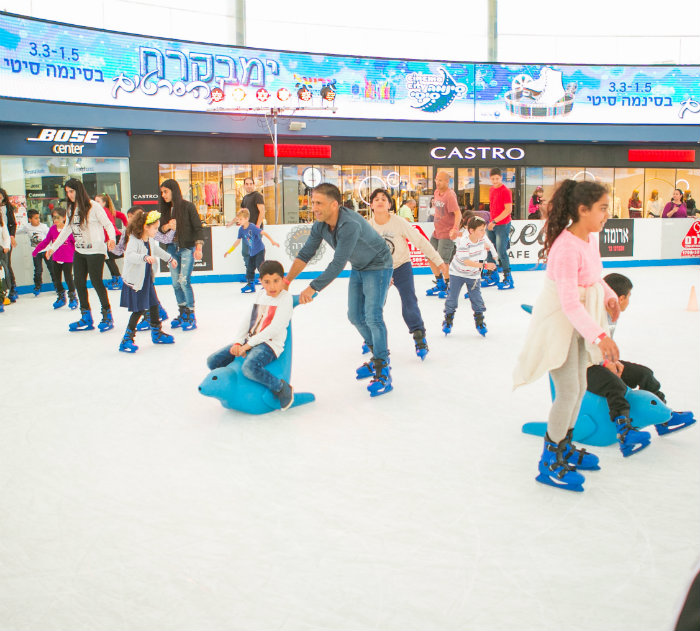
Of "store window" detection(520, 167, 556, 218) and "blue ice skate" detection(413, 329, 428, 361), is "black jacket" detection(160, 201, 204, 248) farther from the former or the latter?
"store window" detection(520, 167, 556, 218)

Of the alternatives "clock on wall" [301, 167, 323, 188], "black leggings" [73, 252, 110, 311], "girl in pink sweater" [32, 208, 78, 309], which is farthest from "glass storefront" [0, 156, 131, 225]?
"black leggings" [73, 252, 110, 311]

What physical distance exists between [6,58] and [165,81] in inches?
129

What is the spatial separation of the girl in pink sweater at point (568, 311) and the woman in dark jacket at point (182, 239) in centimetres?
437

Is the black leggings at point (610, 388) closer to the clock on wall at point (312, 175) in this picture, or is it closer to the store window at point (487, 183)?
the clock on wall at point (312, 175)

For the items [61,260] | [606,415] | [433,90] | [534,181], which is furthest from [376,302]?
[534,181]

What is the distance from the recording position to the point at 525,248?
12305mm

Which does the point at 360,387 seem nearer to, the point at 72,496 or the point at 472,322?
the point at 72,496

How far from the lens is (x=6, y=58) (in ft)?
40.0

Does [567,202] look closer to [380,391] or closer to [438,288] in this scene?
[380,391]

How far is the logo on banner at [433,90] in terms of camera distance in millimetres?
17078

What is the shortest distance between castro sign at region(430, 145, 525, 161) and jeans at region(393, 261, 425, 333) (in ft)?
42.8

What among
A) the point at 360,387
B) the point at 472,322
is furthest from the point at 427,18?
the point at 360,387

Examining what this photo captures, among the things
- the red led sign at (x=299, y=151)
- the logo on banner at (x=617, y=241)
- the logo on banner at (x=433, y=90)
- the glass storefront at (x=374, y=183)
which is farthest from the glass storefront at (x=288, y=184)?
the logo on banner at (x=617, y=241)

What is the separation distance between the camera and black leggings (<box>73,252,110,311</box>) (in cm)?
653
